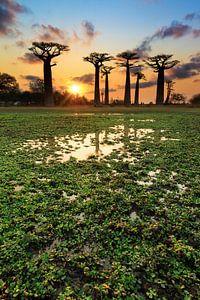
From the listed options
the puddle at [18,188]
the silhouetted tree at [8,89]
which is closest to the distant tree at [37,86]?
the silhouetted tree at [8,89]

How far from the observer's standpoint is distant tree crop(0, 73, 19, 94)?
157 feet

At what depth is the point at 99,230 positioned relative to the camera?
2.86 m

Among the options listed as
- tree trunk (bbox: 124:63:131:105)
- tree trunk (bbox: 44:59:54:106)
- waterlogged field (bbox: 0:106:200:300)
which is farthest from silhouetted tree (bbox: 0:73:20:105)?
waterlogged field (bbox: 0:106:200:300)

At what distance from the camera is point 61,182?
14.8 ft

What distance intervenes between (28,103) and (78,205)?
140 feet

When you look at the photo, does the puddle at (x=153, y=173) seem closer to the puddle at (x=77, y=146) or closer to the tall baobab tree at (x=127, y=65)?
the puddle at (x=77, y=146)

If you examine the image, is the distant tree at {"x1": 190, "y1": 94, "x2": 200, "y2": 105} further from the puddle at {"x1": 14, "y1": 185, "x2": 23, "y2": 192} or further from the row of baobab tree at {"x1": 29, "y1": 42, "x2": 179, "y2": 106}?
the puddle at {"x1": 14, "y1": 185, "x2": 23, "y2": 192}

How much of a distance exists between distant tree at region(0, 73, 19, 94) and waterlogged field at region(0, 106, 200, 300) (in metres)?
45.7

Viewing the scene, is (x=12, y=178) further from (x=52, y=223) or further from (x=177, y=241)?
(x=177, y=241)

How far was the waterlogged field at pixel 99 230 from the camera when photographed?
2074 millimetres

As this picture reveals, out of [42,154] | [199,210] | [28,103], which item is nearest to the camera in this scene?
[199,210]

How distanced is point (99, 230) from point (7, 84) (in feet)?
163

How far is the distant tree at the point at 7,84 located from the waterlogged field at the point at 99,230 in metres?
45.7

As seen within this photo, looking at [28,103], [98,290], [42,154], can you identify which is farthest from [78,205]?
[28,103]
